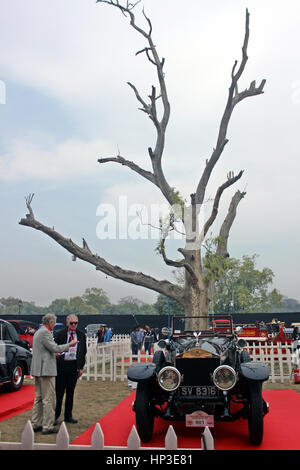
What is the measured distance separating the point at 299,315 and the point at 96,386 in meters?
26.8

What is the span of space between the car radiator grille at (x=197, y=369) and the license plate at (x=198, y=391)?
0.21 ft

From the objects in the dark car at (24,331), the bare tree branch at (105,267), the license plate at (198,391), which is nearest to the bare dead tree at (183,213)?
the bare tree branch at (105,267)

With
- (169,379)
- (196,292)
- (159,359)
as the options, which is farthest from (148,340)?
(169,379)

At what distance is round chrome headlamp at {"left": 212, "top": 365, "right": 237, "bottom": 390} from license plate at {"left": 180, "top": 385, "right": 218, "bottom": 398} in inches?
9.4

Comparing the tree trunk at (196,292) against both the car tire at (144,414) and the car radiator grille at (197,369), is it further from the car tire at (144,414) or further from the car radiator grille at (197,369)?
the car tire at (144,414)

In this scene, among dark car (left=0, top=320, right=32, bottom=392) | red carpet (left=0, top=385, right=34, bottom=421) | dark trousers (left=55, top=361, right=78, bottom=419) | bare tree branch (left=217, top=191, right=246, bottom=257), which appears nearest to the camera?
dark trousers (left=55, top=361, right=78, bottom=419)

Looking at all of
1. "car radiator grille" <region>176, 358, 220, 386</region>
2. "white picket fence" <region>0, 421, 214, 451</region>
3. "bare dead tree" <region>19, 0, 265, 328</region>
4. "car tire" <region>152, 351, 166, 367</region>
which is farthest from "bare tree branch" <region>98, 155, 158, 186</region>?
"white picket fence" <region>0, 421, 214, 451</region>

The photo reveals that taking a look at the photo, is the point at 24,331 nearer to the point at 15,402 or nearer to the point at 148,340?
the point at 148,340

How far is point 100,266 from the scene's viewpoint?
17547 millimetres

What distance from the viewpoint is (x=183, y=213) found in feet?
56.0

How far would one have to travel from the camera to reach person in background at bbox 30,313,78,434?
638 centimetres

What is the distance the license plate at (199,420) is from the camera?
5.80 meters

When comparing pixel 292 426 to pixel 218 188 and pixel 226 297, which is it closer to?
pixel 218 188

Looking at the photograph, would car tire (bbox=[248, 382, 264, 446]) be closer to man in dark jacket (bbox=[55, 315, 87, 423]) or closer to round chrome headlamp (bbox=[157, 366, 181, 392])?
round chrome headlamp (bbox=[157, 366, 181, 392])
